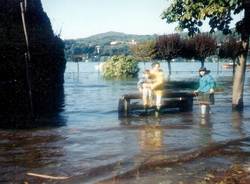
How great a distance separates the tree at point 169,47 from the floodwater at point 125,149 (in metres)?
43.0

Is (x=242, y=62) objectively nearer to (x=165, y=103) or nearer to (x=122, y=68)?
(x=165, y=103)

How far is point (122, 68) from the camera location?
56.1 metres

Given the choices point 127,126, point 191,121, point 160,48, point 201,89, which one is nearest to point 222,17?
point 201,89

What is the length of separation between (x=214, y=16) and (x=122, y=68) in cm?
3803

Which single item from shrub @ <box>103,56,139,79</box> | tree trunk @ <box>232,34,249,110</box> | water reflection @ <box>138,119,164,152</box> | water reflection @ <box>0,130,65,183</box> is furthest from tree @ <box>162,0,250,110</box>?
shrub @ <box>103,56,139,79</box>

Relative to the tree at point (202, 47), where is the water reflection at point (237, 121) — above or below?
below

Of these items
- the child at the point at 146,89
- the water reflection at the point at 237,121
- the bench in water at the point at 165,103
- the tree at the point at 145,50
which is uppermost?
the tree at the point at 145,50

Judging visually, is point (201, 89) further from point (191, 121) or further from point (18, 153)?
point (18, 153)

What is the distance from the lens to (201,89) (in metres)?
17.7

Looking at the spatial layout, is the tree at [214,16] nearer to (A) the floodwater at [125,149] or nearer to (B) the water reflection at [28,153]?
(A) the floodwater at [125,149]

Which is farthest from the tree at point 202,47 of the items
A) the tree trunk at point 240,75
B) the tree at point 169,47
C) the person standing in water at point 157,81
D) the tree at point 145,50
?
the person standing in water at point 157,81

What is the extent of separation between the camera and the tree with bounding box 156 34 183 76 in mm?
60125

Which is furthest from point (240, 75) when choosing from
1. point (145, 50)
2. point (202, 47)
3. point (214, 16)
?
point (145, 50)

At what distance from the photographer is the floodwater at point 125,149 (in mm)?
8930
